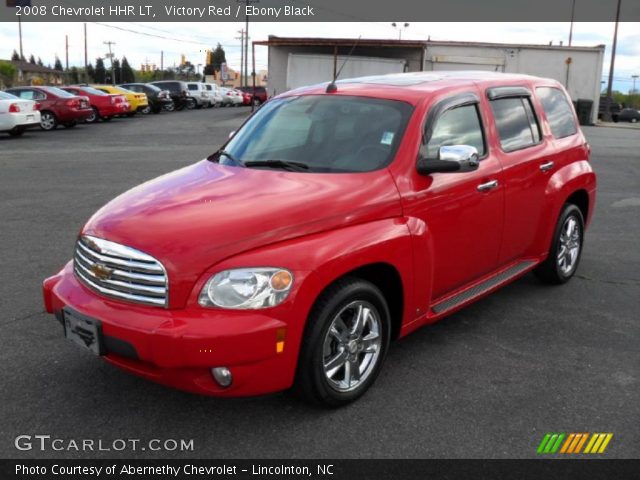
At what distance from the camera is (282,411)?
3.58 meters

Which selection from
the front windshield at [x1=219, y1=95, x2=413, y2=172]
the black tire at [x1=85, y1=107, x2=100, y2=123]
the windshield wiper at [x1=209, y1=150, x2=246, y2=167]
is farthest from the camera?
the black tire at [x1=85, y1=107, x2=100, y2=123]

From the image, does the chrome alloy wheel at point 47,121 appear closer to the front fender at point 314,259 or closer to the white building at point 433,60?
the white building at point 433,60

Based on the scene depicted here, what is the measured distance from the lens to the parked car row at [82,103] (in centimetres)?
1941

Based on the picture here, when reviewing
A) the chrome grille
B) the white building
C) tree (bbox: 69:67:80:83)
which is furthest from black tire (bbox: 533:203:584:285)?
tree (bbox: 69:67:80:83)

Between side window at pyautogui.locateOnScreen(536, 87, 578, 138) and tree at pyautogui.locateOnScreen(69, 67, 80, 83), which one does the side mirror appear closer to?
side window at pyautogui.locateOnScreen(536, 87, 578, 138)

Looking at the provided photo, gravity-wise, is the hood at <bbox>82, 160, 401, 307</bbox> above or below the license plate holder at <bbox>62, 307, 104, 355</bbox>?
above

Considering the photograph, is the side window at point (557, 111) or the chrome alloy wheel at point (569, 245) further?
the chrome alloy wheel at point (569, 245)

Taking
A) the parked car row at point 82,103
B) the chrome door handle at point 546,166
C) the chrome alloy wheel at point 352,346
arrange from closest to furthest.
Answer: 1. the chrome alloy wheel at point 352,346
2. the chrome door handle at point 546,166
3. the parked car row at point 82,103

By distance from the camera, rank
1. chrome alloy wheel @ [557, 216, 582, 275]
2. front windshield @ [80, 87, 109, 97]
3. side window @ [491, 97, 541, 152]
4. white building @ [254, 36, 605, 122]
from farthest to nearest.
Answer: white building @ [254, 36, 605, 122] < front windshield @ [80, 87, 109, 97] < chrome alloy wheel @ [557, 216, 582, 275] < side window @ [491, 97, 541, 152]

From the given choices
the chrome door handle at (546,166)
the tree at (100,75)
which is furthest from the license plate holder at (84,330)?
the tree at (100,75)

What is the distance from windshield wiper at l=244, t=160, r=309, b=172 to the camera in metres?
4.05

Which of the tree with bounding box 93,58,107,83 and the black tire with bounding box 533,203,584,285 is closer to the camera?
the black tire with bounding box 533,203,584,285

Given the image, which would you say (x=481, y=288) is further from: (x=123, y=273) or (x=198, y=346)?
(x=123, y=273)

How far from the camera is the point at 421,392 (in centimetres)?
380
